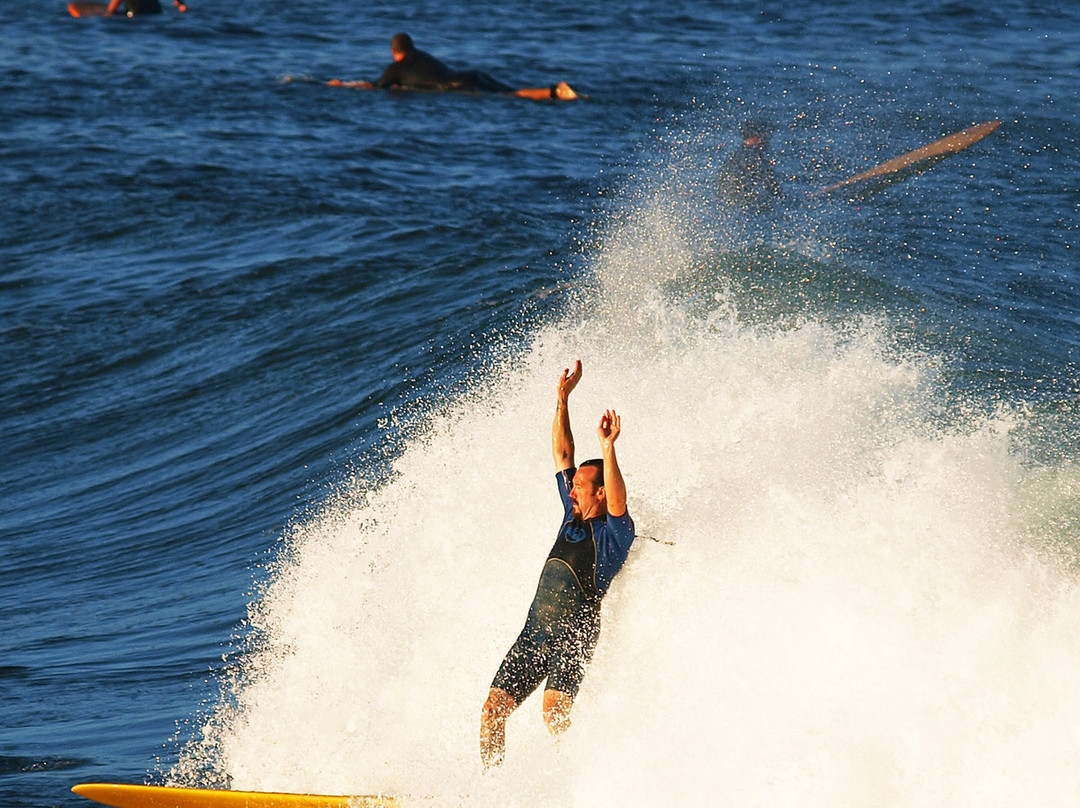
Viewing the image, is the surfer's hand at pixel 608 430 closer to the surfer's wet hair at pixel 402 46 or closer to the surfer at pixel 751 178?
the surfer at pixel 751 178

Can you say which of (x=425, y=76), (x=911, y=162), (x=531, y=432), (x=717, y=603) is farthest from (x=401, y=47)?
(x=717, y=603)

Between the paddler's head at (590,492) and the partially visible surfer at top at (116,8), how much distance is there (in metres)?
22.9

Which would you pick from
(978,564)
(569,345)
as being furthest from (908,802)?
(569,345)

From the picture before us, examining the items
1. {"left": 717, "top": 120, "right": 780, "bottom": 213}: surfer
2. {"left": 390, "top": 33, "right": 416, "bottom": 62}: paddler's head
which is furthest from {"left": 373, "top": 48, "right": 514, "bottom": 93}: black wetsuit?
{"left": 717, "top": 120, "right": 780, "bottom": 213}: surfer

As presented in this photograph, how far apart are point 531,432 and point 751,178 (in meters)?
7.54

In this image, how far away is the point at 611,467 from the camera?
5656 mm

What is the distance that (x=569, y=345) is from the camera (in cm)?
948

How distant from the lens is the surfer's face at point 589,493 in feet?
19.7

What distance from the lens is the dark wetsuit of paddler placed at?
20.9 meters

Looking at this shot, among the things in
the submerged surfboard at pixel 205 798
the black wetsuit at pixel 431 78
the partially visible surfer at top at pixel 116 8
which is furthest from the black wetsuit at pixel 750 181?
the partially visible surfer at top at pixel 116 8

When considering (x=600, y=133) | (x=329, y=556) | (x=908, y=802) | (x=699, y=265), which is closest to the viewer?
(x=908, y=802)

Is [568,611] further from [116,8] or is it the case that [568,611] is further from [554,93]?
[116,8]

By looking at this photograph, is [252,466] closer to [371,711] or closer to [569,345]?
[569,345]

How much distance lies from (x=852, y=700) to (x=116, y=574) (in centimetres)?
587
